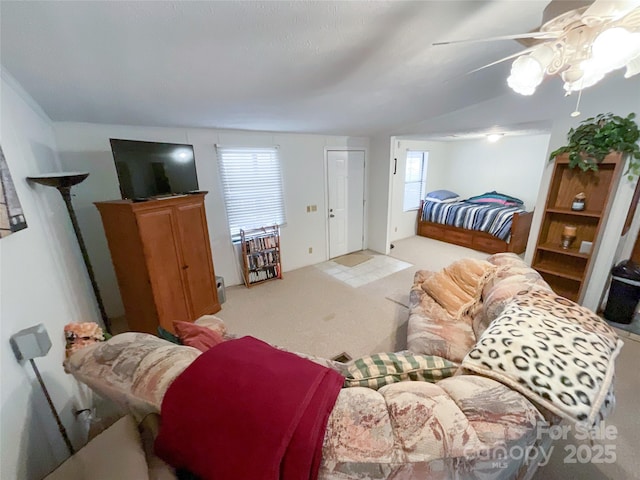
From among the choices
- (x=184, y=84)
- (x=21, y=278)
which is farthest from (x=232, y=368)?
(x=184, y=84)

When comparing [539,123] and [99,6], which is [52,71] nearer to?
[99,6]

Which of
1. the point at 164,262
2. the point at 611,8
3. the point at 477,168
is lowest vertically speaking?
the point at 164,262

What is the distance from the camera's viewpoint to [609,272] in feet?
8.13

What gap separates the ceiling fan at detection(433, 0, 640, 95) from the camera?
2.81 feet

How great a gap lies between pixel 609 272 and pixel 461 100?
2373 mm

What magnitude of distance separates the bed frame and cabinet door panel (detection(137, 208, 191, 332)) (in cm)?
491

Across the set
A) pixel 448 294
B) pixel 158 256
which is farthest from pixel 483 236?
pixel 158 256

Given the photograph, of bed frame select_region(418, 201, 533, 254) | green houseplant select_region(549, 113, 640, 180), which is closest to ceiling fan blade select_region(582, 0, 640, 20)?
green houseplant select_region(549, 113, 640, 180)

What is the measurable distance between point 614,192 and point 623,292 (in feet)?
3.20

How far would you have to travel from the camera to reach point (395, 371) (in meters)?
1.04

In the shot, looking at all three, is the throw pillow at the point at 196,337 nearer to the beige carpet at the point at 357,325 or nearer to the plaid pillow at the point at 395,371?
the plaid pillow at the point at 395,371

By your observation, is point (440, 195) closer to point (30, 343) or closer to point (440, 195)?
point (440, 195)

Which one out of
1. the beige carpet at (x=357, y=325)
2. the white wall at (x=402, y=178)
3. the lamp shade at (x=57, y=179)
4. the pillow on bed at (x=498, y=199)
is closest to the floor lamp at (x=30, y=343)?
the lamp shade at (x=57, y=179)

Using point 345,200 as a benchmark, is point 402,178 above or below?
above
